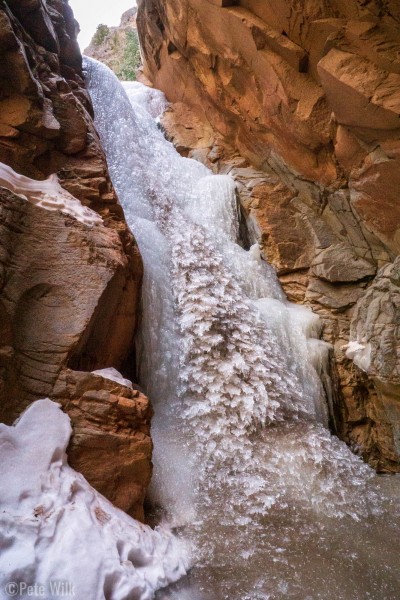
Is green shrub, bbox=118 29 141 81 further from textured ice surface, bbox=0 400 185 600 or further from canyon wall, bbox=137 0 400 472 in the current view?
textured ice surface, bbox=0 400 185 600

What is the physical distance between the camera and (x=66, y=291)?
373cm

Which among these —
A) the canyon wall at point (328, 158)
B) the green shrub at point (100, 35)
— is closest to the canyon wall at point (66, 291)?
the canyon wall at point (328, 158)

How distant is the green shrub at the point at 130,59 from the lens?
15281 mm

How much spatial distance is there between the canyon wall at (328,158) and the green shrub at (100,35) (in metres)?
11.1

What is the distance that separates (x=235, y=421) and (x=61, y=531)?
2.77 meters

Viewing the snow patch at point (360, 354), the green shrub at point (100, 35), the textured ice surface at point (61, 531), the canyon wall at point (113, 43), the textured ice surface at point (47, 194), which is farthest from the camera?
the green shrub at point (100, 35)

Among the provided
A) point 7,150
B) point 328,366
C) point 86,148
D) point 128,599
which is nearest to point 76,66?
point 86,148

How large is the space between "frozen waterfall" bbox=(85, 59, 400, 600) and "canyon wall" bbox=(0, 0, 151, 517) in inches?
29.1

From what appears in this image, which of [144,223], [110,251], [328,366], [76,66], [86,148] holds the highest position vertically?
[76,66]

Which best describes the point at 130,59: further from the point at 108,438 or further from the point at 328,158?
the point at 108,438

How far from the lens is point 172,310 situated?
5824 millimetres

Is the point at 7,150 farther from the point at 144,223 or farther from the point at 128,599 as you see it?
the point at 128,599

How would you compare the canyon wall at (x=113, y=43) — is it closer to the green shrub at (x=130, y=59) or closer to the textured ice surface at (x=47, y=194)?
the green shrub at (x=130, y=59)

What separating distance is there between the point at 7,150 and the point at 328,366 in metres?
5.77
